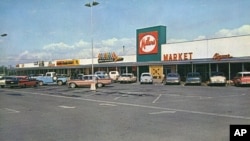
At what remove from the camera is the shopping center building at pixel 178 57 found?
4053cm

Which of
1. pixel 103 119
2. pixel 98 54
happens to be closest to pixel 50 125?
pixel 103 119

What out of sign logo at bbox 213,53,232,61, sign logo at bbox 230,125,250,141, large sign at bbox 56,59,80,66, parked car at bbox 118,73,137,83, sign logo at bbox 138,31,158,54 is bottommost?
sign logo at bbox 230,125,250,141

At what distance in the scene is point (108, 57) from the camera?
6319cm

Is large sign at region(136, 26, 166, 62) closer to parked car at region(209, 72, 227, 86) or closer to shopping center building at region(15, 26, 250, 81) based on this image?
shopping center building at region(15, 26, 250, 81)

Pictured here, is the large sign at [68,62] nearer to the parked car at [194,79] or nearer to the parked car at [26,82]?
the parked car at [26,82]

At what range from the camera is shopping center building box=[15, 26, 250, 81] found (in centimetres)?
4053

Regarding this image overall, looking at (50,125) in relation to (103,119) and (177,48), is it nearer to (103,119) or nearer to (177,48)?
(103,119)

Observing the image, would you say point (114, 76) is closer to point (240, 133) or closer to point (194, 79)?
point (194, 79)

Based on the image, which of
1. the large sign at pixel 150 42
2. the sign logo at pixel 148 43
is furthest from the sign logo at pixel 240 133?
the sign logo at pixel 148 43

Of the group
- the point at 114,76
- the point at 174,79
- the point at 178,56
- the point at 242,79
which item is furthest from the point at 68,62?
the point at 242,79

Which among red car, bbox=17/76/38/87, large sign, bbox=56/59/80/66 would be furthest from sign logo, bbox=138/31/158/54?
large sign, bbox=56/59/80/66

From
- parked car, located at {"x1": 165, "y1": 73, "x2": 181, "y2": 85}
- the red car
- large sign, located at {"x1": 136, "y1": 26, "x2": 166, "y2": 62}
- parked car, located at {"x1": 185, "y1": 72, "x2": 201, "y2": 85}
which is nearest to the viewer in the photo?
parked car, located at {"x1": 185, "y1": 72, "x2": 201, "y2": 85}

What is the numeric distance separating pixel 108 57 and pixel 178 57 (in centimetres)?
1830

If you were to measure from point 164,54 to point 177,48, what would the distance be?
2820 mm
